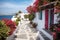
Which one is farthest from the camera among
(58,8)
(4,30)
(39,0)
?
(39,0)

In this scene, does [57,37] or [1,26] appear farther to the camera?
[1,26]

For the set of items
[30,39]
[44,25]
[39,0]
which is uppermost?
[39,0]

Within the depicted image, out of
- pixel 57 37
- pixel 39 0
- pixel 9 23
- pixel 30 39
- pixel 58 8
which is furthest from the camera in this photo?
pixel 39 0

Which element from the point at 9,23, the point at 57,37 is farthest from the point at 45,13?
the point at 57,37

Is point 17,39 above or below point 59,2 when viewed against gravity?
below

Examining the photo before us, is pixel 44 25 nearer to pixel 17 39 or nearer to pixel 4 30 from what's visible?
pixel 17 39

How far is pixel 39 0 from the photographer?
59.1 ft

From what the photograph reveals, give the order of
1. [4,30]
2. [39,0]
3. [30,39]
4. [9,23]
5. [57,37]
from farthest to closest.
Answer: [39,0] → [30,39] → [9,23] → [4,30] → [57,37]

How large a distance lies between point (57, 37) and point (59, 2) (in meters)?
1.56

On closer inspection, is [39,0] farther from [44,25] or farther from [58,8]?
[58,8]

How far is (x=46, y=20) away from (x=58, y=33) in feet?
26.9

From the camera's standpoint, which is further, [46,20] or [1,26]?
[46,20]

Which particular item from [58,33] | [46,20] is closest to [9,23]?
[46,20]

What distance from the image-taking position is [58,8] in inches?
267
